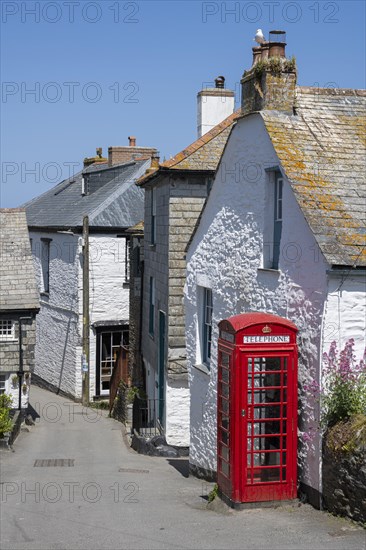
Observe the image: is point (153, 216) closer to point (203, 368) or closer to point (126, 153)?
point (203, 368)

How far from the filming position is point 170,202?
2142 cm

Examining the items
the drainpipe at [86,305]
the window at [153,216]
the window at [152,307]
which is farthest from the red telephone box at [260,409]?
the drainpipe at [86,305]

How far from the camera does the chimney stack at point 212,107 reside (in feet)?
78.4

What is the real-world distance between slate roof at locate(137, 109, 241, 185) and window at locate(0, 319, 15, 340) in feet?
29.3

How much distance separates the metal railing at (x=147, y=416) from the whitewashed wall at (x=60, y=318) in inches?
313

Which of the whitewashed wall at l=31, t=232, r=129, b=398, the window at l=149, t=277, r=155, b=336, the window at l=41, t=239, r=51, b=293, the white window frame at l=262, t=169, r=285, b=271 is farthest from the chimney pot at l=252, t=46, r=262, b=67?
the window at l=41, t=239, r=51, b=293

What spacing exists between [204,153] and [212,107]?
3264 millimetres

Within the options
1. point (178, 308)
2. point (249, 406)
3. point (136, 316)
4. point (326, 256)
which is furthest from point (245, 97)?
point (136, 316)

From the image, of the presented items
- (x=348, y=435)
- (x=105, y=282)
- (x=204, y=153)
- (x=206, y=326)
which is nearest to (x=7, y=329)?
(x=105, y=282)

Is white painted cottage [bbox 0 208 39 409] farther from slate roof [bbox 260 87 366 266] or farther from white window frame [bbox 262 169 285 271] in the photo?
slate roof [bbox 260 87 366 266]

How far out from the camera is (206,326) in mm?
16484

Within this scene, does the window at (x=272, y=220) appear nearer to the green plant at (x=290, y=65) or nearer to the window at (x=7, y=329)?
the green plant at (x=290, y=65)

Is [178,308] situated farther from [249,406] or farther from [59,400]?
[59,400]

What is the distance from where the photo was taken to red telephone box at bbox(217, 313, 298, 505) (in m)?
A: 10.8
